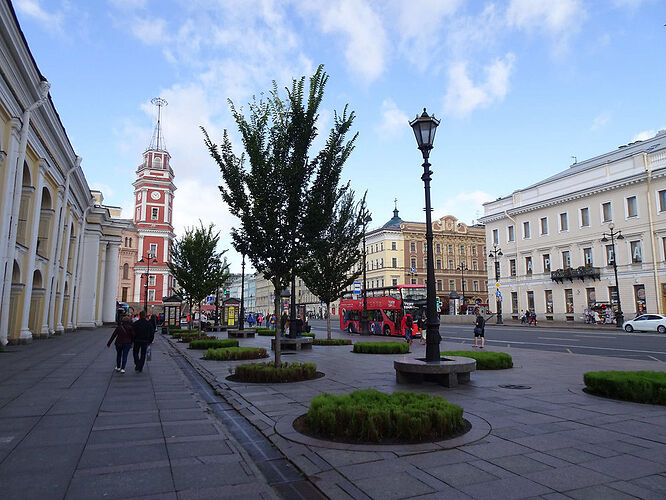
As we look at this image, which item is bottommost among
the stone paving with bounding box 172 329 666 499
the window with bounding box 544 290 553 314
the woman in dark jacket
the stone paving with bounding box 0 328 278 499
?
the stone paving with bounding box 0 328 278 499

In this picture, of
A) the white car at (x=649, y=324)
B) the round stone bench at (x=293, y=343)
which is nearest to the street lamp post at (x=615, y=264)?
the white car at (x=649, y=324)

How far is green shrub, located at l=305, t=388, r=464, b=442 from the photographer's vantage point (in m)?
5.65

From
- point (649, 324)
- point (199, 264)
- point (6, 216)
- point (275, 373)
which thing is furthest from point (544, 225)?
point (6, 216)

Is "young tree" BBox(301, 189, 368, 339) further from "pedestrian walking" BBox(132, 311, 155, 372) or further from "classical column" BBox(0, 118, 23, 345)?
"classical column" BBox(0, 118, 23, 345)

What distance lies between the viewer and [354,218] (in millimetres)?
24062

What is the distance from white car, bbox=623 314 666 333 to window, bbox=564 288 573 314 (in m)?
16.3

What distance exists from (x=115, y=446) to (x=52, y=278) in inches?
1100

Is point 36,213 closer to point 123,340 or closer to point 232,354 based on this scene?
point 123,340

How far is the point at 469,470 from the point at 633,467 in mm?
1668

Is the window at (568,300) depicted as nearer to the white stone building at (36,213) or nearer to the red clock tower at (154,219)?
the white stone building at (36,213)

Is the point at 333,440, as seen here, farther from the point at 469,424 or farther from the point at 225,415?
the point at 225,415

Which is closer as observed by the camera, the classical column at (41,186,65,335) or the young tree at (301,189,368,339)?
the young tree at (301,189,368,339)

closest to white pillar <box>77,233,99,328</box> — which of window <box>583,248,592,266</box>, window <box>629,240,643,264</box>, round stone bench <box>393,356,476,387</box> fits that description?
round stone bench <box>393,356,476,387</box>

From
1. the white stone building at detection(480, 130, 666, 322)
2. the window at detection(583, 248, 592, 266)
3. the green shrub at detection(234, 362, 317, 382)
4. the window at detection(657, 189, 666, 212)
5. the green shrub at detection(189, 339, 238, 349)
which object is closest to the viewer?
the green shrub at detection(234, 362, 317, 382)
